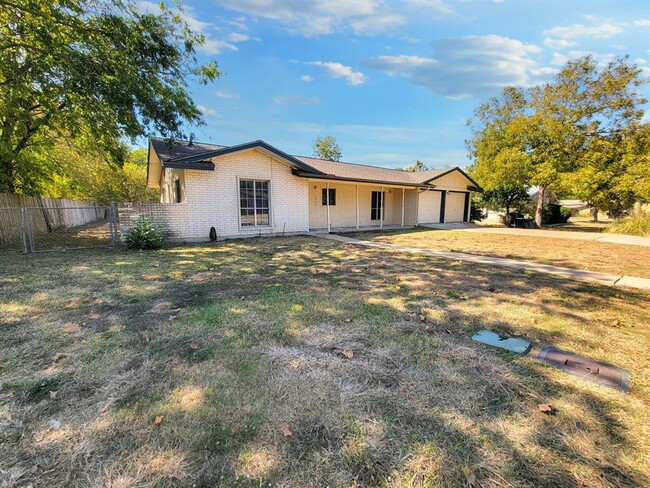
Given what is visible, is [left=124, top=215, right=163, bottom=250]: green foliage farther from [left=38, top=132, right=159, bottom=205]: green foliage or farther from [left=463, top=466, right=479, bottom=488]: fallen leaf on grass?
[left=463, top=466, right=479, bottom=488]: fallen leaf on grass

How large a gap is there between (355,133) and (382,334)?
3029cm

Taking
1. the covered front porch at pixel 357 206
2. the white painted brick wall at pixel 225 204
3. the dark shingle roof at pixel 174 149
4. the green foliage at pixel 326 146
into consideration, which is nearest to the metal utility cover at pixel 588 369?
the white painted brick wall at pixel 225 204

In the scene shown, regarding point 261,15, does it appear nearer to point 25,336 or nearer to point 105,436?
point 25,336

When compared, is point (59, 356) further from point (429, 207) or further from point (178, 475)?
point (429, 207)

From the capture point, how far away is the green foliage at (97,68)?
26.3 feet

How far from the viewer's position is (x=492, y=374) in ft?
8.44

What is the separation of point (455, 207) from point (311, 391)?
74.5 feet

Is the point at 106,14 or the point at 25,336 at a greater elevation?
the point at 106,14

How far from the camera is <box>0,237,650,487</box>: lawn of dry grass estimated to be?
167 centimetres

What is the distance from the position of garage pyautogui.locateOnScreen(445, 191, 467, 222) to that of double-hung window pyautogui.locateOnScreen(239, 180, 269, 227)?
14.5 metres

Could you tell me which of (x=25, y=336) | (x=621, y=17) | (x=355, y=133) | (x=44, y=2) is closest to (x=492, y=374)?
(x=25, y=336)

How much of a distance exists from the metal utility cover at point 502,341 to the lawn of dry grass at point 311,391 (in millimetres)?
182

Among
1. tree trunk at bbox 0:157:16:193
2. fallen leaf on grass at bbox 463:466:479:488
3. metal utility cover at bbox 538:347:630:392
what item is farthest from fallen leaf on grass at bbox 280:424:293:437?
tree trunk at bbox 0:157:16:193

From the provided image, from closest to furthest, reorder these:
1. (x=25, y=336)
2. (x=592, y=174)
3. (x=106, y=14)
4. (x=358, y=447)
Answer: (x=358, y=447), (x=25, y=336), (x=106, y=14), (x=592, y=174)
